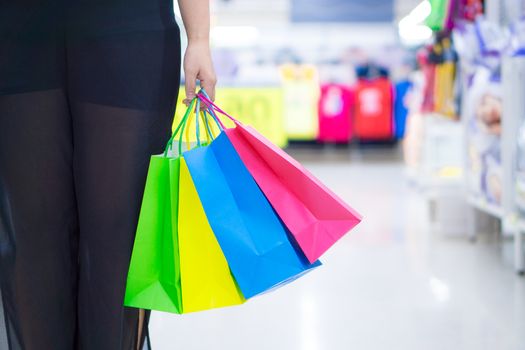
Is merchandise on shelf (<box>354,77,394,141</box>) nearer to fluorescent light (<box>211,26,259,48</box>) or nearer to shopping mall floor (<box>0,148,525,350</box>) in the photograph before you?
fluorescent light (<box>211,26,259,48</box>)

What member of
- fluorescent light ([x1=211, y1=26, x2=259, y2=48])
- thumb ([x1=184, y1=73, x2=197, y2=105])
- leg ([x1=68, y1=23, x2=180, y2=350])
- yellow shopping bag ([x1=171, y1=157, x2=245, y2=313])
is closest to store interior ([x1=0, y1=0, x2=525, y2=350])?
leg ([x1=68, y1=23, x2=180, y2=350])

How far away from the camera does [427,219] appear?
4.60 m

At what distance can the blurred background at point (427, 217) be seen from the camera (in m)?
2.26

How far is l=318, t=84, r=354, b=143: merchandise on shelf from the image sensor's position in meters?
8.49

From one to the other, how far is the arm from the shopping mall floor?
107cm

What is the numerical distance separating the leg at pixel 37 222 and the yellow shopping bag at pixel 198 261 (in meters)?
0.20

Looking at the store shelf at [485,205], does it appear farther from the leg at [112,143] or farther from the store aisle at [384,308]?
the leg at [112,143]

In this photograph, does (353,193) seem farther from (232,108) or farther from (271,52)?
(271,52)

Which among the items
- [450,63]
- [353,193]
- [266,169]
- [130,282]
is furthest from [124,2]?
[353,193]

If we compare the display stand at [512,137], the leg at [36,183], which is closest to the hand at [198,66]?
the leg at [36,183]

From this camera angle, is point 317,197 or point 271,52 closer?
point 317,197

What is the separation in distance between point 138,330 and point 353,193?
4.58 metres

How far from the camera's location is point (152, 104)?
1207mm

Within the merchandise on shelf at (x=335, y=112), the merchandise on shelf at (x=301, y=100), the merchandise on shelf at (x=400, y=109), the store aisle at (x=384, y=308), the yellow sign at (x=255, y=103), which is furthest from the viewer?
the merchandise on shelf at (x=400, y=109)
